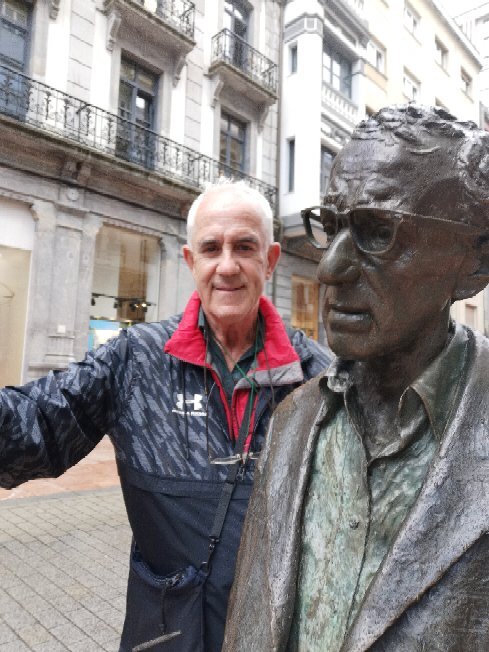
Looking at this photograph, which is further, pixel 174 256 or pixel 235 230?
pixel 174 256

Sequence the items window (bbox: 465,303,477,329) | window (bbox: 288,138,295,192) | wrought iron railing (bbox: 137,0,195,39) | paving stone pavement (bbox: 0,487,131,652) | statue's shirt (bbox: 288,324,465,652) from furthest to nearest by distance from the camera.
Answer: window (bbox: 465,303,477,329)
window (bbox: 288,138,295,192)
wrought iron railing (bbox: 137,0,195,39)
paving stone pavement (bbox: 0,487,131,652)
statue's shirt (bbox: 288,324,465,652)

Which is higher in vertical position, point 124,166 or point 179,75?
point 179,75

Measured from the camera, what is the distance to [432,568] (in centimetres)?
71

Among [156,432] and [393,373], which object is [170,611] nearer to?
[156,432]

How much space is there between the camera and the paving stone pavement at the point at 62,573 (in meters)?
3.30

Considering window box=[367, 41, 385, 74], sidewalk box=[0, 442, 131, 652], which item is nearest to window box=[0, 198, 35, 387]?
sidewalk box=[0, 442, 131, 652]

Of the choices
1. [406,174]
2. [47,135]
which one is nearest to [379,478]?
[406,174]

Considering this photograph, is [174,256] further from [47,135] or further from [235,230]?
[235,230]

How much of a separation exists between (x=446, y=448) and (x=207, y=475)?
1040 millimetres

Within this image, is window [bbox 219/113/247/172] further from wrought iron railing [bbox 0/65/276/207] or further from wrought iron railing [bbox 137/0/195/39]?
wrought iron railing [bbox 137/0/195/39]

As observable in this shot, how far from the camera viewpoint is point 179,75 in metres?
12.1

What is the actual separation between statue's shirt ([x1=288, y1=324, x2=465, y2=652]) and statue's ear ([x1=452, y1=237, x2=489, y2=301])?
95 mm

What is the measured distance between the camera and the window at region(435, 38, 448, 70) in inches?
850

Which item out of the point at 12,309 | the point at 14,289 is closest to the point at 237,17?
the point at 14,289
